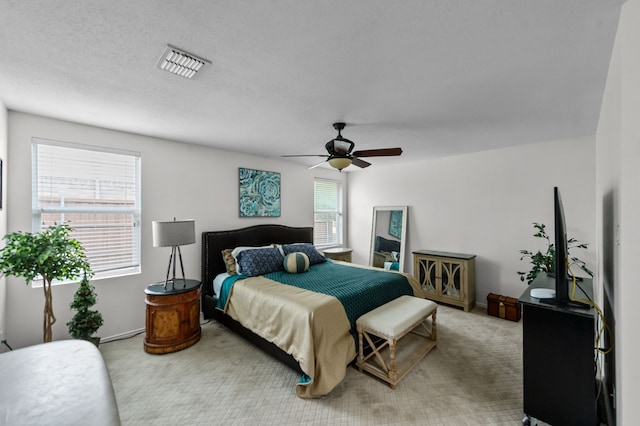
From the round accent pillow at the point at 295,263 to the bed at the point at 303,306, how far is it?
78mm

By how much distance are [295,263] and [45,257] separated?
2.39 meters

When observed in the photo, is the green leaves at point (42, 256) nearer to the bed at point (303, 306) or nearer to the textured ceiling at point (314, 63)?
the textured ceiling at point (314, 63)

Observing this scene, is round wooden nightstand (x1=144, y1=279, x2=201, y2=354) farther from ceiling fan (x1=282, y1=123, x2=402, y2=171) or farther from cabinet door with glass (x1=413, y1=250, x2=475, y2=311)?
cabinet door with glass (x1=413, y1=250, x2=475, y2=311)

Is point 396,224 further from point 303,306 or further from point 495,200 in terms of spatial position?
point 303,306

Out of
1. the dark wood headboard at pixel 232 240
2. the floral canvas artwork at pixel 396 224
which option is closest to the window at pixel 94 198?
the dark wood headboard at pixel 232 240

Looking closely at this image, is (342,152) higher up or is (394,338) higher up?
(342,152)

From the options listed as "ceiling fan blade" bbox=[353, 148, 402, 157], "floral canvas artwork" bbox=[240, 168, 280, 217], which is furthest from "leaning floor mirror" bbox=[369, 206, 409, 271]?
"ceiling fan blade" bbox=[353, 148, 402, 157]

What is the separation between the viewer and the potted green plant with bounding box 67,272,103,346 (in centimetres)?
260

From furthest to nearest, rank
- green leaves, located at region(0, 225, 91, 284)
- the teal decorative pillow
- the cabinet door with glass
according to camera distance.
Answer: the cabinet door with glass < the teal decorative pillow < green leaves, located at region(0, 225, 91, 284)

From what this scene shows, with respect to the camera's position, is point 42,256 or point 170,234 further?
point 170,234

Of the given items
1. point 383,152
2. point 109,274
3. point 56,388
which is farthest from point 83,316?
point 383,152

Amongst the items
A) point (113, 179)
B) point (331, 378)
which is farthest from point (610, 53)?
point (113, 179)

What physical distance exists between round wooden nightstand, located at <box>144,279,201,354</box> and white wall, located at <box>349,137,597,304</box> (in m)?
3.77

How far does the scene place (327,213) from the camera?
5773 mm
